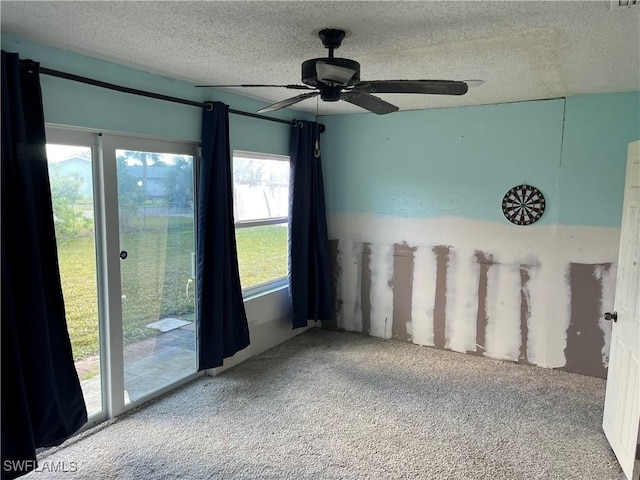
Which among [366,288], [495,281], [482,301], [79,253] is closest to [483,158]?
[495,281]

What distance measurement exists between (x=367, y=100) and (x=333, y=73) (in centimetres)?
52

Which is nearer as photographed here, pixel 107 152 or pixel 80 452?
pixel 80 452

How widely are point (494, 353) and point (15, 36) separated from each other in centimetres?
424

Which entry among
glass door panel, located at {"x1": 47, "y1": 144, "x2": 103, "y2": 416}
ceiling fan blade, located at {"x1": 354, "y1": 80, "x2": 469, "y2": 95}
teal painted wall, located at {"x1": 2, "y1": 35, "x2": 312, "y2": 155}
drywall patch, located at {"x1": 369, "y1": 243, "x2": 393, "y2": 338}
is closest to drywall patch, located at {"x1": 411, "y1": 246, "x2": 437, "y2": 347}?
drywall patch, located at {"x1": 369, "y1": 243, "x2": 393, "y2": 338}

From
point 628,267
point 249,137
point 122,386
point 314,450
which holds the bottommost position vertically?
point 314,450

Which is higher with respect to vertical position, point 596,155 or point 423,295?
point 596,155

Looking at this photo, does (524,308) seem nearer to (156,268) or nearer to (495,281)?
(495,281)

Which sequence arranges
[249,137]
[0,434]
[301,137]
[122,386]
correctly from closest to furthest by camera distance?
[0,434]
[122,386]
[249,137]
[301,137]

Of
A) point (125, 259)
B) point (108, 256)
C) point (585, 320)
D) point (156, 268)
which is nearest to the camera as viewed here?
point (108, 256)

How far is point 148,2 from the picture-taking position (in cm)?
187

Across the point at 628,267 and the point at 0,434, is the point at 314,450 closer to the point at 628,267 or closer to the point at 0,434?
the point at 0,434

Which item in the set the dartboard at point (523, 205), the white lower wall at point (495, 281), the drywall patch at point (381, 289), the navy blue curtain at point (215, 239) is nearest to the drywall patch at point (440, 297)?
the white lower wall at point (495, 281)

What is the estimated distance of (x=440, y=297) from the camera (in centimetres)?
442

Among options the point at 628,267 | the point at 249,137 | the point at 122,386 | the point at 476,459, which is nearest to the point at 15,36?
the point at 249,137
